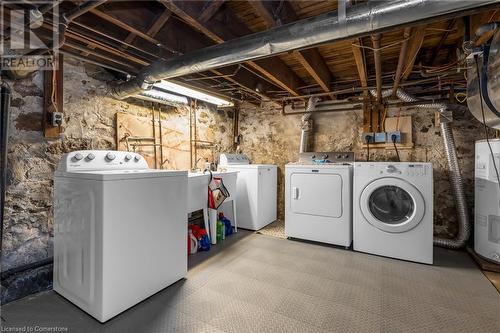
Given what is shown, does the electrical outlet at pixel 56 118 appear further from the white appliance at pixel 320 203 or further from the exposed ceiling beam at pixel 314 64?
the white appliance at pixel 320 203

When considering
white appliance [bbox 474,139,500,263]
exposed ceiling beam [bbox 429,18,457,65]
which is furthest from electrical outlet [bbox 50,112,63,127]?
white appliance [bbox 474,139,500,263]

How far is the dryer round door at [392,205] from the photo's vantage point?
2502 millimetres

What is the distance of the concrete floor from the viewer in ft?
5.14

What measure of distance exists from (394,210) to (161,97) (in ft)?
9.99

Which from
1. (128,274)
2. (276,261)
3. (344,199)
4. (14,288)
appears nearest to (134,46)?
(128,274)

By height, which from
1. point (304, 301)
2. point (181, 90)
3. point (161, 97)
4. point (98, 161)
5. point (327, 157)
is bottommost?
point (304, 301)

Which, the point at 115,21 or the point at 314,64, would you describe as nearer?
the point at 115,21

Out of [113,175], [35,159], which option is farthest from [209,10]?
[35,159]

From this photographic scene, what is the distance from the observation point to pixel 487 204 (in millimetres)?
2432

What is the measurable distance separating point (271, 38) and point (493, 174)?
8.51 feet

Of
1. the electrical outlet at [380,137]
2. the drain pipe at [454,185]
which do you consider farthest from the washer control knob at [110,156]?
the drain pipe at [454,185]

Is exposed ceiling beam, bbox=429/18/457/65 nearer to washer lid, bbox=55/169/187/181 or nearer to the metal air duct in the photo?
the metal air duct

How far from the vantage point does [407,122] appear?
11.0ft

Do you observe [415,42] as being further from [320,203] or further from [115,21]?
[115,21]
